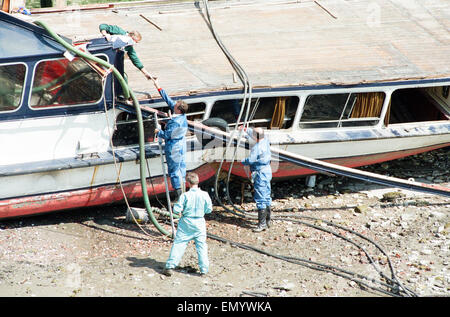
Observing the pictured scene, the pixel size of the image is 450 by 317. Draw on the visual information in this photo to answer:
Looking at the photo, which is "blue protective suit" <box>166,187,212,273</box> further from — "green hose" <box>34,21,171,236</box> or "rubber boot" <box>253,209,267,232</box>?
"rubber boot" <box>253,209,267,232</box>

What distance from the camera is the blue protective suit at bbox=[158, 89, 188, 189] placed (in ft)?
28.8

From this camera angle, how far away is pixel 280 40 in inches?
433

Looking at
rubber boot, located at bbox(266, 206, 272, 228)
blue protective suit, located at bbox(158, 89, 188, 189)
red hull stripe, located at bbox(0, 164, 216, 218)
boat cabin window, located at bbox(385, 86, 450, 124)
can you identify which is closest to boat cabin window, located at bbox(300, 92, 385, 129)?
boat cabin window, located at bbox(385, 86, 450, 124)

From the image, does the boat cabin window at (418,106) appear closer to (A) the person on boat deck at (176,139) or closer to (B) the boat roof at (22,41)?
(A) the person on boat deck at (176,139)

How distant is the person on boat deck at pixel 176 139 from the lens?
345 inches

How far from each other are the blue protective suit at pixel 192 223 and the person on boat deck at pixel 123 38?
228 centimetres

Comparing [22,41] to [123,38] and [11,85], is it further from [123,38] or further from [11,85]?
[123,38]

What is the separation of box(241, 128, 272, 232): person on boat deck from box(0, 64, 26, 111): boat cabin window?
3.17 metres

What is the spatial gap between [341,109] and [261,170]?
6.41ft

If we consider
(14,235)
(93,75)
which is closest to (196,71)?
(93,75)

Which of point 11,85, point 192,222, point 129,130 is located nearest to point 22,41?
point 11,85

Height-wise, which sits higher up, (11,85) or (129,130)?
(11,85)
